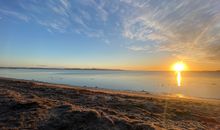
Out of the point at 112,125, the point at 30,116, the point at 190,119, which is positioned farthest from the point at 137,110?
the point at 30,116

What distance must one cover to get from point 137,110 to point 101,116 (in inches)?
104

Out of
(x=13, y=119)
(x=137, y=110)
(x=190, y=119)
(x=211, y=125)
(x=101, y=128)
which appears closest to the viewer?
(x=101, y=128)

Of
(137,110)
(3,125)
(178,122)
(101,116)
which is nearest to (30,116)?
(3,125)

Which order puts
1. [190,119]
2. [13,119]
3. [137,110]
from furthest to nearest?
1. [137,110]
2. [190,119]
3. [13,119]

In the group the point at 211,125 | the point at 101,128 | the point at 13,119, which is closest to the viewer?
the point at 101,128

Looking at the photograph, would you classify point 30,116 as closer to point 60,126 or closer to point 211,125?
point 60,126

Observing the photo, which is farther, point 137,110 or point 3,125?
point 137,110

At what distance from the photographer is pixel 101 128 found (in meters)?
6.14

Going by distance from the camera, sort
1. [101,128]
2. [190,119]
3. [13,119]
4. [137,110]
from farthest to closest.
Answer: [137,110] → [190,119] → [13,119] → [101,128]

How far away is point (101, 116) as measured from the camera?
7.09m

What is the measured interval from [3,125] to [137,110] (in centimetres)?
562

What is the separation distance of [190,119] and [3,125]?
718 centimetres

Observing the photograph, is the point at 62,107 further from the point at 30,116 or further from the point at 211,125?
the point at 211,125

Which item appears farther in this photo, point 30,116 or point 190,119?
point 190,119
